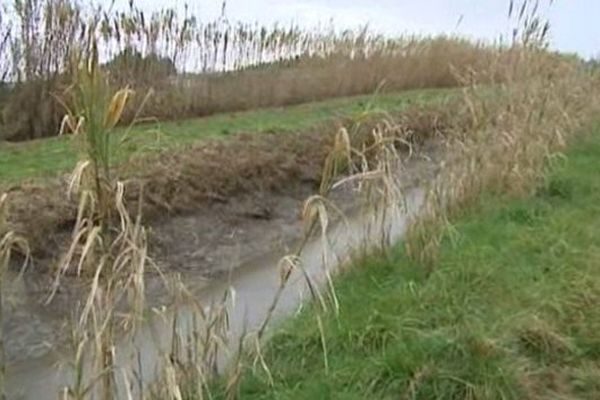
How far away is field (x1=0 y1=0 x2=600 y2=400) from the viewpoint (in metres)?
3.14

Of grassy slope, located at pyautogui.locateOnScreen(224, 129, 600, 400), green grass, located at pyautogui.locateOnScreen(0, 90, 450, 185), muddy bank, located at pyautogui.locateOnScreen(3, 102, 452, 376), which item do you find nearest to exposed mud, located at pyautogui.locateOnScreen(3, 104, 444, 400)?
muddy bank, located at pyautogui.locateOnScreen(3, 102, 452, 376)

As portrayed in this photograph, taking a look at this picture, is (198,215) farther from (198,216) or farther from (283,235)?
(283,235)

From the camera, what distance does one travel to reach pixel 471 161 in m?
6.60

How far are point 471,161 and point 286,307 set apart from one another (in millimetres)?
2308

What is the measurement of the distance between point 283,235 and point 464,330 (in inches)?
160

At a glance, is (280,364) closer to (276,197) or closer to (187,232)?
(187,232)

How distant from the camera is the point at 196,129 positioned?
433 inches

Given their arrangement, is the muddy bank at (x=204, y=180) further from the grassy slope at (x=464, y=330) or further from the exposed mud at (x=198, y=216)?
the grassy slope at (x=464, y=330)

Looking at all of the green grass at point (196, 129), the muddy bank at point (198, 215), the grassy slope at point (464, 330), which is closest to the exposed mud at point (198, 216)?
the muddy bank at point (198, 215)

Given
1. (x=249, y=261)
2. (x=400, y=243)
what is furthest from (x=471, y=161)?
(x=249, y=261)

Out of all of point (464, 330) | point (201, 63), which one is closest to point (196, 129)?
point (201, 63)

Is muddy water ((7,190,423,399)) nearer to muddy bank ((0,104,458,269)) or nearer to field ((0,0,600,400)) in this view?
field ((0,0,600,400))

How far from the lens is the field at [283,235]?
3.14m

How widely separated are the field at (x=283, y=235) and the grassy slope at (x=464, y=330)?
0.01m
